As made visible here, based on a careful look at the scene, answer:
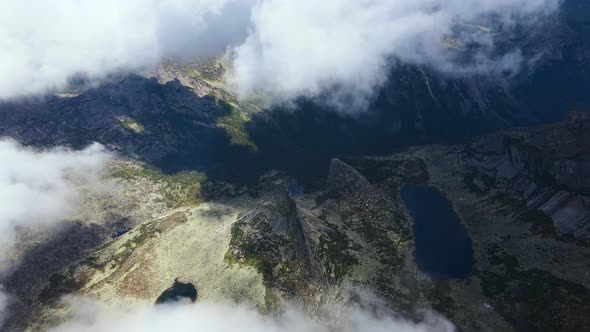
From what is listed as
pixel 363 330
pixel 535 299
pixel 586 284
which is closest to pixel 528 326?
pixel 535 299

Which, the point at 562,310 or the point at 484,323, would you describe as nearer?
the point at 562,310

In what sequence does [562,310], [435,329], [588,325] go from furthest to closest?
1. [435,329]
2. [562,310]
3. [588,325]

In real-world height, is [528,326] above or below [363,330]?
below

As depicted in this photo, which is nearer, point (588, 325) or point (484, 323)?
point (588, 325)

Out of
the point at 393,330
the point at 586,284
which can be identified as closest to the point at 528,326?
the point at 586,284

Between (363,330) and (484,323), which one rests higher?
(363,330)

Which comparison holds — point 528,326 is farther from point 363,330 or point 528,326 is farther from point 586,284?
point 363,330

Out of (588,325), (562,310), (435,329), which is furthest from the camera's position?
(435,329)
